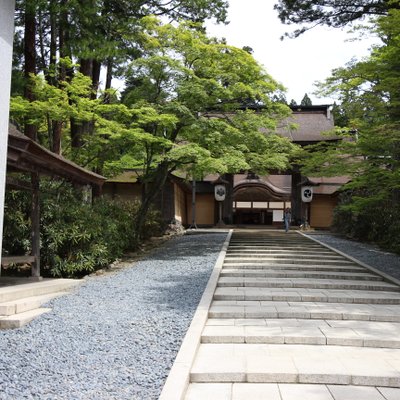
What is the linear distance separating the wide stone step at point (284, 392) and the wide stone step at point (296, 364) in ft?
0.22

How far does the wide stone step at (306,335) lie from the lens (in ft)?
16.5

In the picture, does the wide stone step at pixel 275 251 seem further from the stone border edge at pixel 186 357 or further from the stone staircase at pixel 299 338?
the stone border edge at pixel 186 357

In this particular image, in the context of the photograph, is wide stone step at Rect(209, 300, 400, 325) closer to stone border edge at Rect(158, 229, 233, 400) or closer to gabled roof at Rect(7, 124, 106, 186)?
stone border edge at Rect(158, 229, 233, 400)

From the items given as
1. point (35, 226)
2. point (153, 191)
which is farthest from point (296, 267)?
point (35, 226)

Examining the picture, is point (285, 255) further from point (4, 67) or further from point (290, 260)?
point (4, 67)

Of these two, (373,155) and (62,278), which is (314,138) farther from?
(62,278)

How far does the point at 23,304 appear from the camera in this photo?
233 inches

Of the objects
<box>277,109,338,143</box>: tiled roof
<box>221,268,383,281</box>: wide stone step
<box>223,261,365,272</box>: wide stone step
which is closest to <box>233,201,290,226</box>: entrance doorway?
<box>277,109,338,143</box>: tiled roof

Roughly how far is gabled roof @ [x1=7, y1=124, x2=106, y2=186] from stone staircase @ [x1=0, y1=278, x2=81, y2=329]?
6.86 ft

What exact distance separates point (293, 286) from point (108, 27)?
7.33 meters

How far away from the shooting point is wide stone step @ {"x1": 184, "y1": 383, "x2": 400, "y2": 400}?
365 centimetres

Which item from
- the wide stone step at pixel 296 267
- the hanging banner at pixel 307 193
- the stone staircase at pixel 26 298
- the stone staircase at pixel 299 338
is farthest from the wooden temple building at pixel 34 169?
the hanging banner at pixel 307 193

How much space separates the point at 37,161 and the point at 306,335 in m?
5.36

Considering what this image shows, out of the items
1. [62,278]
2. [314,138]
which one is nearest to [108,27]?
[62,278]
